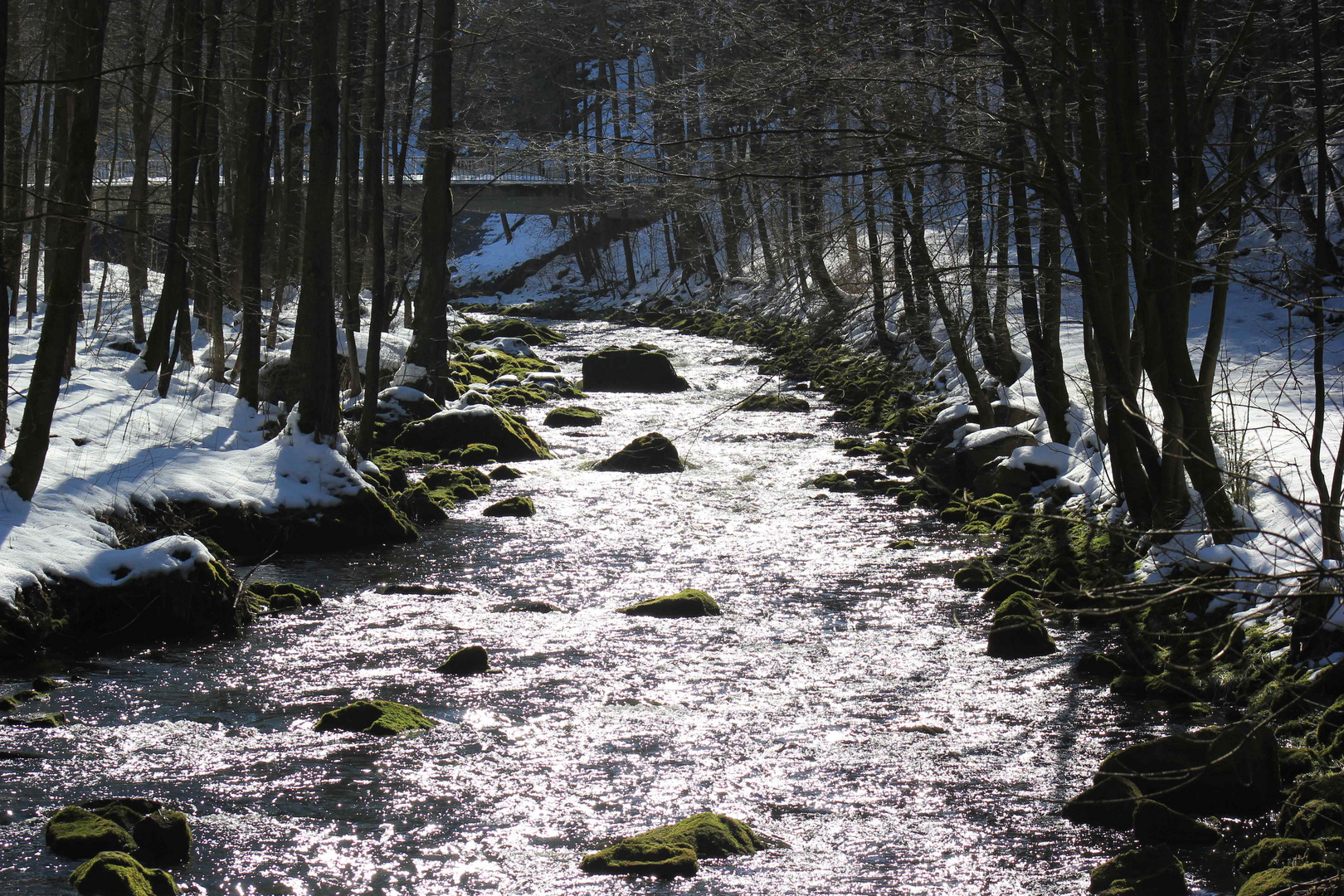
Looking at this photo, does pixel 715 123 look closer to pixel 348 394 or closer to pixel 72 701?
pixel 72 701

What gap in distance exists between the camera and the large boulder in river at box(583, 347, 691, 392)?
25.6 meters

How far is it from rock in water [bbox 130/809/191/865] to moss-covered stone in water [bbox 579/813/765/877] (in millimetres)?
1862

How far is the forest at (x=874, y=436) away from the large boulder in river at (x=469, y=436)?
0.06m

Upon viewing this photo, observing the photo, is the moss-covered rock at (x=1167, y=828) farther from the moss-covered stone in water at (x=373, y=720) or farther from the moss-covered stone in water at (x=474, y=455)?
the moss-covered stone in water at (x=474, y=455)

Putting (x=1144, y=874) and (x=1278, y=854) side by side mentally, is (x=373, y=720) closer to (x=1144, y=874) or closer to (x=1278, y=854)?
(x=1144, y=874)

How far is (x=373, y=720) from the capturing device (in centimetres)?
732

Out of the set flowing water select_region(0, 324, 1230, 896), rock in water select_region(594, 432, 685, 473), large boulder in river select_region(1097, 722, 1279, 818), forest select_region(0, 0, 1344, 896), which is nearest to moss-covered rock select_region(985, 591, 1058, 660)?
forest select_region(0, 0, 1344, 896)

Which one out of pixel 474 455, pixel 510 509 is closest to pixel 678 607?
pixel 510 509

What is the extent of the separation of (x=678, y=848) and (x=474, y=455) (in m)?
12.2

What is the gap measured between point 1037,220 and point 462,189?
37444mm

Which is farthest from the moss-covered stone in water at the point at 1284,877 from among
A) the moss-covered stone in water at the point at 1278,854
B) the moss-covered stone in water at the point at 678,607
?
the moss-covered stone in water at the point at 678,607

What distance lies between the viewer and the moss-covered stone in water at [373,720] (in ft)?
23.7

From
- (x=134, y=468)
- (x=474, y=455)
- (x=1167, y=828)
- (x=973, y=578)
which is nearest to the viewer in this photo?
(x=1167, y=828)

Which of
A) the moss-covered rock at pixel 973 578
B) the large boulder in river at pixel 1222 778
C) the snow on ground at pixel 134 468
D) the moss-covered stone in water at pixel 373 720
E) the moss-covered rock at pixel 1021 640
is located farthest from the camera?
the moss-covered rock at pixel 973 578
